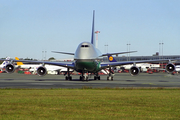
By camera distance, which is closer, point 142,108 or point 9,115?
point 9,115

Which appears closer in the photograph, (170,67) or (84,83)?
(84,83)

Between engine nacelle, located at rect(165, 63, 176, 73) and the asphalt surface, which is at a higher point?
engine nacelle, located at rect(165, 63, 176, 73)

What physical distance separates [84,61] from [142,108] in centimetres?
2659

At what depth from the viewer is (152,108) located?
43.5ft

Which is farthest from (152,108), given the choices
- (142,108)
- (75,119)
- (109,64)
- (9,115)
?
(109,64)

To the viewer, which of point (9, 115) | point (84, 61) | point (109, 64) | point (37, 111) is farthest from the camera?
point (109, 64)

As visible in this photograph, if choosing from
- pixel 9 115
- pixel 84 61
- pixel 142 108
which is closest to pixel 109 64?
pixel 84 61

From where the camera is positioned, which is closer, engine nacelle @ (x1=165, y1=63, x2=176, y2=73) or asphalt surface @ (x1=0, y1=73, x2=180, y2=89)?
asphalt surface @ (x1=0, y1=73, x2=180, y2=89)

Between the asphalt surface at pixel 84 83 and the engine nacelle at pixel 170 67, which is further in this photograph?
the engine nacelle at pixel 170 67

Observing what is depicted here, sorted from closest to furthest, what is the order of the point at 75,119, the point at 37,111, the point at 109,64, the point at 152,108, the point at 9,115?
the point at 75,119
the point at 9,115
the point at 37,111
the point at 152,108
the point at 109,64

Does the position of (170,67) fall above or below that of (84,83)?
above

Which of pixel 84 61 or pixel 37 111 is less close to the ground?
pixel 84 61

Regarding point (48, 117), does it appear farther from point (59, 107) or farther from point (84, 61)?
point (84, 61)

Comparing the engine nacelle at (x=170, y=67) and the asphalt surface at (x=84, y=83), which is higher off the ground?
the engine nacelle at (x=170, y=67)
